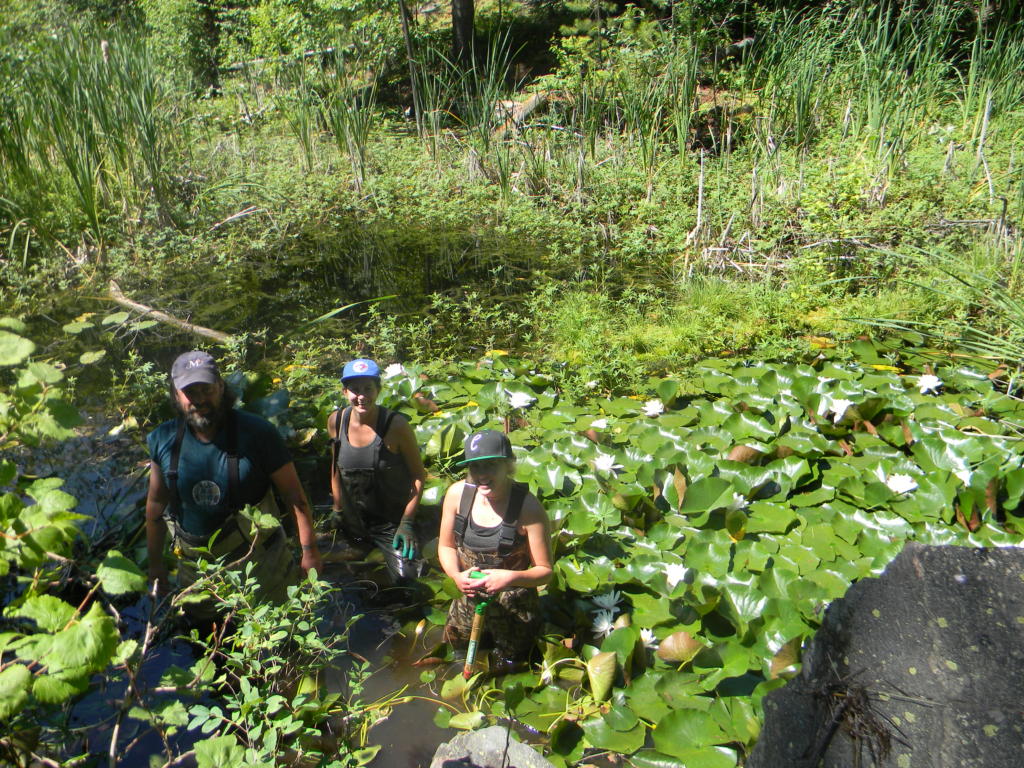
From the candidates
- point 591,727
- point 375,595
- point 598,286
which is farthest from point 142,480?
point 598,286

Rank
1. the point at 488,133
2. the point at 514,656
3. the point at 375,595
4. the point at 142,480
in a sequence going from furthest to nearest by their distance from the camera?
the point at 488,133
the point at 142,480
the point at 375,595
the point at 514,656

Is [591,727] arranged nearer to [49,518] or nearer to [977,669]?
[977,669]

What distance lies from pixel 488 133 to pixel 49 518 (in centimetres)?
733

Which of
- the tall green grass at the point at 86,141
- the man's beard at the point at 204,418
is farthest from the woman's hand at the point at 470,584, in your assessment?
the tall green grass at the point at 86,141

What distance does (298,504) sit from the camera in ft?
8.99

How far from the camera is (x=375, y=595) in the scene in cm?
333

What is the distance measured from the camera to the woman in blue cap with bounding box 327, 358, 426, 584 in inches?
123

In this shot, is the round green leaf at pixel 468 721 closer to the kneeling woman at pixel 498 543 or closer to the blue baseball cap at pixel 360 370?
the kneeling woman at pixel 498 543

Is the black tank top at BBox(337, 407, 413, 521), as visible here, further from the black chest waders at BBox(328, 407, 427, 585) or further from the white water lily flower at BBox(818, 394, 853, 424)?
the white water lily flower at BBox(818, 394, 853, 424)

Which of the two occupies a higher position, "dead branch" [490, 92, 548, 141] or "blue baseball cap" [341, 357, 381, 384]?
"blue baseball cap" [341, 357, 381, 384]

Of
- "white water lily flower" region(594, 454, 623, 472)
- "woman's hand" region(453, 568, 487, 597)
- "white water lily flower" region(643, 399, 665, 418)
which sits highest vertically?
"woman's hand" region(453, 568, 487, 597)

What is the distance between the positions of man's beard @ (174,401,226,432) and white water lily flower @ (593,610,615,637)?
1547 millimetres

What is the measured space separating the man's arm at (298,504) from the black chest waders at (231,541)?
0.09m

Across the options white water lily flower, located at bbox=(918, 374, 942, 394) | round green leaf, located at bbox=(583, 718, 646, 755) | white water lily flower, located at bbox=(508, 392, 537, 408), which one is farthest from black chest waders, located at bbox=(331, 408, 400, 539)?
white water lily flower, located at bbox=(918, 374, 942, 394)
